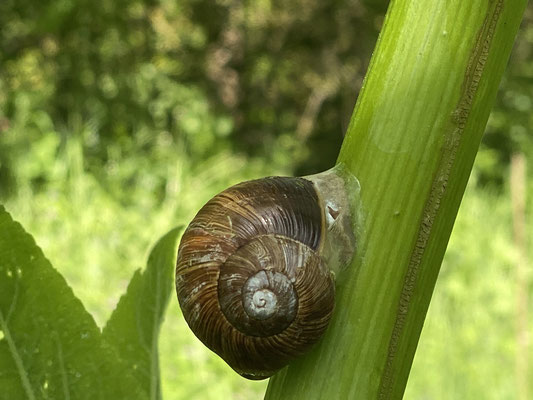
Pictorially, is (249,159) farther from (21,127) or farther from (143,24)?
(21,127)

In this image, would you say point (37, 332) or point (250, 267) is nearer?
point (37, 332)

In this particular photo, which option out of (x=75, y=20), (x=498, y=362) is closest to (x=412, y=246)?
(x=498, y=362)

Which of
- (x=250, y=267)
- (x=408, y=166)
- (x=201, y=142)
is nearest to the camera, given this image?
(x=408, y=166)

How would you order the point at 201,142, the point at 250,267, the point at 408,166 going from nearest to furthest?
the point at 408,166 < the point at 250,267 < the point at 201,142

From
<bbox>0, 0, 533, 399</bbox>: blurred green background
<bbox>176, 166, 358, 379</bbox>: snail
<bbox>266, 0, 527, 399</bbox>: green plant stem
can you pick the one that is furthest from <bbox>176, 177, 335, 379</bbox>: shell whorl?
<bbox>0, 0, 533, 399</bbox>: blurred green background

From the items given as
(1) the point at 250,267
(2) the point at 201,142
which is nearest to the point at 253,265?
(1) the point at 250,267

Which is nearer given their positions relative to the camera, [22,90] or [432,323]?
[432,323]

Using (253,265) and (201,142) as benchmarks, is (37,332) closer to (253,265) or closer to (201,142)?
(253,265)
